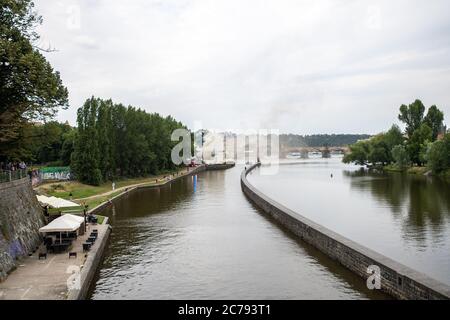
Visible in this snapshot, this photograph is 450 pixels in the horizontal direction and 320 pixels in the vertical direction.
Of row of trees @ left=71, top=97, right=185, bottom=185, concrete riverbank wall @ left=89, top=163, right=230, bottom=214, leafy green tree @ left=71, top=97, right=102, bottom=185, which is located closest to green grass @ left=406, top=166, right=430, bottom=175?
concrete riverbank wall @ left=89, top=163, right=230, bottom=214

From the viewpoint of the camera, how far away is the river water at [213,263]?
21.4m

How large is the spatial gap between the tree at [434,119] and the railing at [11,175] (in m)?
106

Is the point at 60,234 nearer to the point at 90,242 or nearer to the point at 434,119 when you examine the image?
the point at 90,242

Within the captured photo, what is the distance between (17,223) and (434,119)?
4342 inches

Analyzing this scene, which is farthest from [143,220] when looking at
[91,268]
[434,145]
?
[434,145]

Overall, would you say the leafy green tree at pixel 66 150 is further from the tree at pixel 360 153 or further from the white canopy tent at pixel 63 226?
the tree at pixel 360 153

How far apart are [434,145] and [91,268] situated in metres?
83.4

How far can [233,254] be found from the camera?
94.2 feet

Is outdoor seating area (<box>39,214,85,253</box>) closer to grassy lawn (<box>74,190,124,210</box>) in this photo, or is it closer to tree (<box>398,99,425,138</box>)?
grassy lawn (<box>74,190,124,210</box>)

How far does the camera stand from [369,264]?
70.2ft

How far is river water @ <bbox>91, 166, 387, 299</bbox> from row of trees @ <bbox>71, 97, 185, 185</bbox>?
2571cm

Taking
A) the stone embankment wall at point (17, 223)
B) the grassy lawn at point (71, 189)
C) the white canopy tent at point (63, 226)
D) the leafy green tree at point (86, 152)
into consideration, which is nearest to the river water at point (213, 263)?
the white canopy tent at point (63, 226)

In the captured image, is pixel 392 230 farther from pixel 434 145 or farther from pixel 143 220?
pixel 434 145

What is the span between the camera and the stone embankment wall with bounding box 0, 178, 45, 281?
72.6 feet
